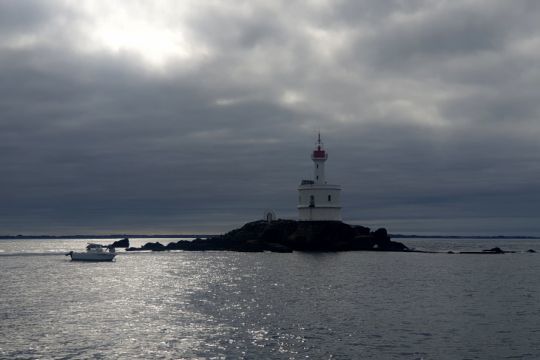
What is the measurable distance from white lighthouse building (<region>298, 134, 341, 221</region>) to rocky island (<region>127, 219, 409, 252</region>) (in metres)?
1.56

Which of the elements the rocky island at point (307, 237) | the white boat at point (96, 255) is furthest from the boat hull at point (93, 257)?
the rocky island at point (307, 237)

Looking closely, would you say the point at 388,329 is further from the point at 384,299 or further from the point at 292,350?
the point at 384,299

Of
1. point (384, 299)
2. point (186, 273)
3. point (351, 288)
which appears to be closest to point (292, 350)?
point (384, 299)

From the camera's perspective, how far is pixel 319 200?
121m

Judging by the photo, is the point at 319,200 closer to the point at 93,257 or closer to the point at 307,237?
the point at 307,237

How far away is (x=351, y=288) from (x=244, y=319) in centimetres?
2132

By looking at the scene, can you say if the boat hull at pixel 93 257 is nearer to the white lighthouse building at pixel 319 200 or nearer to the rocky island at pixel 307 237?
the rocky island at pixel 307 237

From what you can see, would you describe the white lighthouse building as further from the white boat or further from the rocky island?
the white boat

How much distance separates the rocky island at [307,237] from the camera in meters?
120

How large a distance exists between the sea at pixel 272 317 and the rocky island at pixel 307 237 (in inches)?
1722

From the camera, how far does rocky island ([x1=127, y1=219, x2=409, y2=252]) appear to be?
11969 centimetres

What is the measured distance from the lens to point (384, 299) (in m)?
52.7

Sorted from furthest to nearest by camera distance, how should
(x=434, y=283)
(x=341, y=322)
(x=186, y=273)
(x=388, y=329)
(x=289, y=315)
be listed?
(x=186, y=273), (x=434, y=283), (x=289, y=315), (x=341, y=322), (x=388, y=329)

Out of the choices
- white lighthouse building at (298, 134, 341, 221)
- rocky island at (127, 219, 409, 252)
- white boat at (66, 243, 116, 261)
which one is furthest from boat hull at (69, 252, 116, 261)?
white lighthouse building at (298, 134, 341, 221)
